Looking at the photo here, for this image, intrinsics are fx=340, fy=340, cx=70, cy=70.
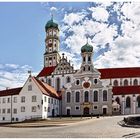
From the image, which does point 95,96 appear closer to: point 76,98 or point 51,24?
point 76,98

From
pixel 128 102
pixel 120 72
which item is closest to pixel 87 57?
pixel 128 102

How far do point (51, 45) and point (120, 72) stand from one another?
920 inches

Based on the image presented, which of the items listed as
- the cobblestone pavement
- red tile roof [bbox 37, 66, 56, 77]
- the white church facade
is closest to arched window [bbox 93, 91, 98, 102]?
the white church facade

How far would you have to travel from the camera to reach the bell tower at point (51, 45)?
89.3 meters

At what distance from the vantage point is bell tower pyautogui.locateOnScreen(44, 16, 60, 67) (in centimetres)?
8931

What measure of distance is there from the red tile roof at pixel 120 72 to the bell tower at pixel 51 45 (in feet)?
52.3

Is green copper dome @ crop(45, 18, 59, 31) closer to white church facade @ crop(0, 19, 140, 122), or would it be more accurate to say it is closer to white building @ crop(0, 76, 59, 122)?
white church facade @ crop(0, 19, 140, 122)

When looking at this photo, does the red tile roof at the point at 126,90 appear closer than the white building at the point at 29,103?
No

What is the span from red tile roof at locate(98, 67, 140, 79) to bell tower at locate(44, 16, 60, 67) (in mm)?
15933

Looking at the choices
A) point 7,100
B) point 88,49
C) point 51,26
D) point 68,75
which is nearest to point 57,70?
point 68,75

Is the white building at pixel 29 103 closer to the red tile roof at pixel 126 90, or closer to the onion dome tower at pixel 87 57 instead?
the onion dome tower at pixel 87 57

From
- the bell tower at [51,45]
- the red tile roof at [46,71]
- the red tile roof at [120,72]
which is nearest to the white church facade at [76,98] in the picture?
the red tile roof at [120,72]

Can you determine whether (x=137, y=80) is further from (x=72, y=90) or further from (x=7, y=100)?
(x=7, y=100)

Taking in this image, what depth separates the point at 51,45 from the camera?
301 feet
